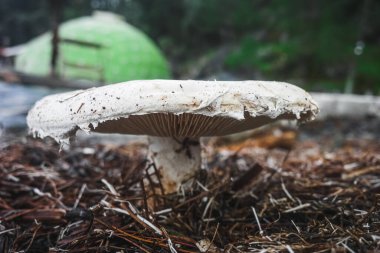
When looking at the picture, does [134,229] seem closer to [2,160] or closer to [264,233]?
[264,233]

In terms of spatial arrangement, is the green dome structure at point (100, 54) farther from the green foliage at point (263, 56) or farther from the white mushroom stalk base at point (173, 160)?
the white mushroom stalk base at point (173, 160)

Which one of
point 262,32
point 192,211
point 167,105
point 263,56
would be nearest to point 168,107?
point 167,105

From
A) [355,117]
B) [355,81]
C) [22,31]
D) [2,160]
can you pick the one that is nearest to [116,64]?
[355,117]

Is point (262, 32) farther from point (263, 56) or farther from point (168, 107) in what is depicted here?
point (168, 107)

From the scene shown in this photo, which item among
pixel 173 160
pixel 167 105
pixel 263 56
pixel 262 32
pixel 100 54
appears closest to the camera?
pixel 167 105

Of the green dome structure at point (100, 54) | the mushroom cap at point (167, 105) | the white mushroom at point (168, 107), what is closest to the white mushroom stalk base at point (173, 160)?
the white mushroom at point (168, 107)

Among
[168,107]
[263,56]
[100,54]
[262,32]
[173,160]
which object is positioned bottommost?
[100,54]

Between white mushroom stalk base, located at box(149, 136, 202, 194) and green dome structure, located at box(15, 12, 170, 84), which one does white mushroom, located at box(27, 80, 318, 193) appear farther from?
green dome structure, located at box(15, 12, 170, 84)
